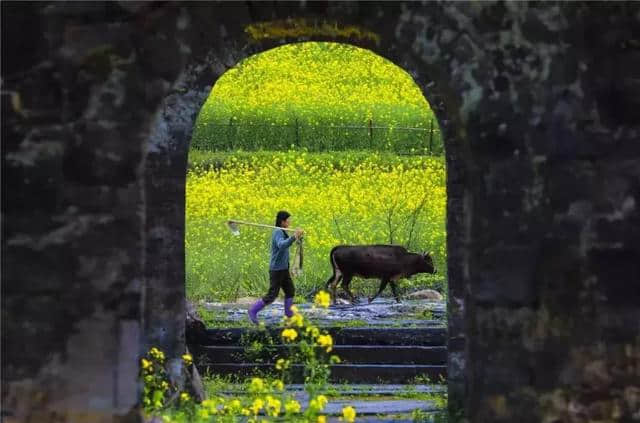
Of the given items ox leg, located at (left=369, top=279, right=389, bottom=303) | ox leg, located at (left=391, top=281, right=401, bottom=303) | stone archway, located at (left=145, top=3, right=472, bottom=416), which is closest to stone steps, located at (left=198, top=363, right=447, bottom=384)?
stone archway, located at (left=145, top=3, right=472, bottom=416)

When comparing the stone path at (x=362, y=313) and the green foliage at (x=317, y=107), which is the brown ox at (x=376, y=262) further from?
the green foliage at (x=317, y=107)

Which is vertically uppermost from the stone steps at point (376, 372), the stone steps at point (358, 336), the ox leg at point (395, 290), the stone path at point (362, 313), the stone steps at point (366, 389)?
the ox leg at point (395, 290)

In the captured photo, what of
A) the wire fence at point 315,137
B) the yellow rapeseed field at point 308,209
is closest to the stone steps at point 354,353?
the yellow rapeseed field at point 308,209

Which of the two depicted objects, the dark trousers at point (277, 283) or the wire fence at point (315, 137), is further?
Answer: the wire fence at point (315, 137)

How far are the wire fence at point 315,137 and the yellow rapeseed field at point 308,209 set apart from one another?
1.11m

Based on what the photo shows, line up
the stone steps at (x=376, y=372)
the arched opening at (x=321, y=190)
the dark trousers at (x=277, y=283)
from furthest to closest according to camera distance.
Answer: the arched opening at (x=321, y=190)
the dark trousers at (x=277, y=283)
the stone steps at (x=376, y=372)

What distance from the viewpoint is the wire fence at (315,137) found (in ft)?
94.7

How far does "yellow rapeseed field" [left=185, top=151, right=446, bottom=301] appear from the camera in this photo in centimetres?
1883

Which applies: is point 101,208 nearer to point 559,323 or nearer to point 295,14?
point 295,14

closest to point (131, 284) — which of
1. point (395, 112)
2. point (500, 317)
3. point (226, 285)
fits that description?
point (500, 317)

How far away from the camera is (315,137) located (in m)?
29.5

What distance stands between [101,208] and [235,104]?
24139 millimetres

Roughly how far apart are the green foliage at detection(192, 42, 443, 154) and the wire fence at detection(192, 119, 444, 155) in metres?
0.02

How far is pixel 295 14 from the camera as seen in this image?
7840 millimetres
